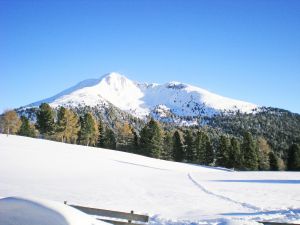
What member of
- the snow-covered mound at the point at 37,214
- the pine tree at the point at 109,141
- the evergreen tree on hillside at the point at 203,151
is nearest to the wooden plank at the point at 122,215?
the snow-covered mound at the point at 37,214

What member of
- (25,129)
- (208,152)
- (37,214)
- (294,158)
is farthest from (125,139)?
(37,214)

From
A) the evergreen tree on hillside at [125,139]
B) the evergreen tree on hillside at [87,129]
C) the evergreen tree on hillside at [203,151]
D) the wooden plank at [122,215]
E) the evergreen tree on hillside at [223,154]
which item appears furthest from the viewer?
the evergreen tree on hillside at [125,139]

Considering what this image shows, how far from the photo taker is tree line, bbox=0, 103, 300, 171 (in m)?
89.8

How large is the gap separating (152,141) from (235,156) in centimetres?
1901

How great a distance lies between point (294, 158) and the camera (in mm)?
88250

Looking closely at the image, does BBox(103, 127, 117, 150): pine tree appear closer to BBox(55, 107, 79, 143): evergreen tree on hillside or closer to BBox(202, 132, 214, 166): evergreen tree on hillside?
BBox(55, 107, 79, 143): evergreen tree on hillside

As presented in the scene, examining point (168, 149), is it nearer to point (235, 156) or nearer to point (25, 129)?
point (235, 156)

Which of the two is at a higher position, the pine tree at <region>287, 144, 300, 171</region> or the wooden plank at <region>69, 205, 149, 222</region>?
the pine tree at <region>287, 144, 300, 171</region>

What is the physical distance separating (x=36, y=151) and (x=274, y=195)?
34713mm

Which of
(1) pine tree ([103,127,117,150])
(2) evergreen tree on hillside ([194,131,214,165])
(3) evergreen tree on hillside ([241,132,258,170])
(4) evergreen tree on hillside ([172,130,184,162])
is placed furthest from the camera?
(1) pine tree ([103,127,117,150])

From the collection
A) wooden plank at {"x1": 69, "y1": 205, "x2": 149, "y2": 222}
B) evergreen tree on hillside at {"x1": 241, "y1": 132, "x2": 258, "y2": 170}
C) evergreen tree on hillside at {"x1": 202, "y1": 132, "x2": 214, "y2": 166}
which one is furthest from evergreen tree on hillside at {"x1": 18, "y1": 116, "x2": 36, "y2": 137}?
wooden plank at {"x1": 69, "y1": 205, "x2": 149, "y2": 222}

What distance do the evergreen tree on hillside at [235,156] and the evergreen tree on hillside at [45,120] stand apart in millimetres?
40681

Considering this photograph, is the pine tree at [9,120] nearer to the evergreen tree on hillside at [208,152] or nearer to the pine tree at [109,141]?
the pine tree at [109,141]

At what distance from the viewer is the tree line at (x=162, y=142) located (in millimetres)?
89812
